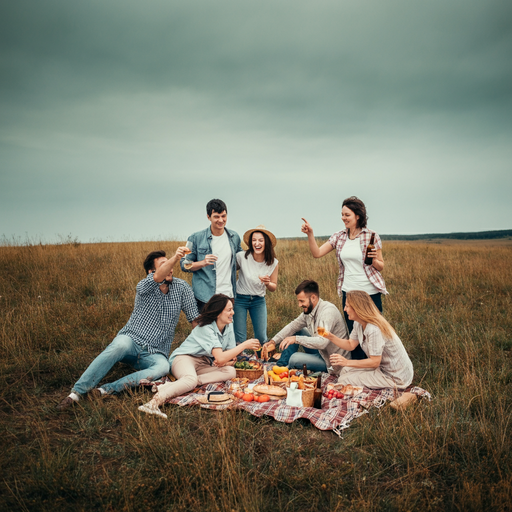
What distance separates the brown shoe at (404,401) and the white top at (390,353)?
0.92 ft

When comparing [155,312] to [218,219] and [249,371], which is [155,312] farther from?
[218,219]

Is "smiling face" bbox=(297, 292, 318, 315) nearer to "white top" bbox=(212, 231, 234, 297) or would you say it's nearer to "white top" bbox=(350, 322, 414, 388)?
"white top" bbox=(350, 322, 414, 388)

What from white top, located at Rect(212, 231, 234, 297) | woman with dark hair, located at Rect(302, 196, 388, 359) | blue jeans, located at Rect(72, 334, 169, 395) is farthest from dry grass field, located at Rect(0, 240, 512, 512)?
white top, located at Rect(212, 231, 234, 297)

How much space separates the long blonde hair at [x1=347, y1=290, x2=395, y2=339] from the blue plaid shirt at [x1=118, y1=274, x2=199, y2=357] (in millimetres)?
2335

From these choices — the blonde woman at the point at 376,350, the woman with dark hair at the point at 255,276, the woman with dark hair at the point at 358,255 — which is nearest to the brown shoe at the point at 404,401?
the blonde woman at the point at 376,350

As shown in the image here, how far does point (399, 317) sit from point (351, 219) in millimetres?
3808

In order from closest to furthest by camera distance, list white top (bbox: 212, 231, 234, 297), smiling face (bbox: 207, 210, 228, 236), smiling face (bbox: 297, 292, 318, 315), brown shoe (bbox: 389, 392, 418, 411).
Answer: brown shoe (bbox: 389, 392, 418, 411), smiling face (bbox: 297, 292, 318, 315), smiling face (bbox: 207, 210, 228, 236), white top (bbox: 212, 231, 234, 297)

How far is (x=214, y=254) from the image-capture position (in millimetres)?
6188

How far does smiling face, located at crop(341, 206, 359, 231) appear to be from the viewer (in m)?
5.66

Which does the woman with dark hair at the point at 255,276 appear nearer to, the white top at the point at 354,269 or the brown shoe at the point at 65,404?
the white top at the point at 354,269

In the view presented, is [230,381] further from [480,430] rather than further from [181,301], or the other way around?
[480,430]

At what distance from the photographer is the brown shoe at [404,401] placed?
428 centimetres

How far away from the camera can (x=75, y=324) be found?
7414mm

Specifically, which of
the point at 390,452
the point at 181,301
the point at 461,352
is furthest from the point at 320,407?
the point at 461,352
